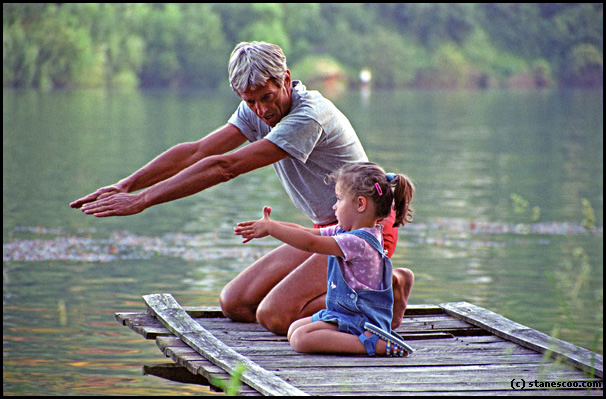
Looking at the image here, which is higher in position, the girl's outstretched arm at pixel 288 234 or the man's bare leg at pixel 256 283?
the girl's outstretched arm at pixel 288 234

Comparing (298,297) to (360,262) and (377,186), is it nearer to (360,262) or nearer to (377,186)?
(360,262)

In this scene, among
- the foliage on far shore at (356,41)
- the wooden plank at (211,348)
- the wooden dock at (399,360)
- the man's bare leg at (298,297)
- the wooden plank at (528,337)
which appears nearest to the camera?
the wooden plank at (211,348)

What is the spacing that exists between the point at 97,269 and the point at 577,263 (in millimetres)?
5583

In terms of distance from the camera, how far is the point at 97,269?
1061cm

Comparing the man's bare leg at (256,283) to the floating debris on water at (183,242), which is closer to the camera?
the man's bare leg at (256,283)

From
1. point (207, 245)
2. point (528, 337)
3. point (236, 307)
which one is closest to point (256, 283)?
point (236, 307)

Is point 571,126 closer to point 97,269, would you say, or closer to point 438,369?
point 97,269

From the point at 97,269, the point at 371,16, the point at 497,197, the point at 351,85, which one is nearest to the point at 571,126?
the point at 497,197

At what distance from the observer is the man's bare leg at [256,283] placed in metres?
5.75

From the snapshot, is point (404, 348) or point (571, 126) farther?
point (571, 126)

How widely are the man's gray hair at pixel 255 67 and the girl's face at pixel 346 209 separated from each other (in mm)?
683

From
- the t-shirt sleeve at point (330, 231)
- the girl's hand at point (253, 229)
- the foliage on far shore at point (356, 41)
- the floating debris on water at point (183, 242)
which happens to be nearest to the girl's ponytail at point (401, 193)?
the t-shirt sleeve at point (330, 231)

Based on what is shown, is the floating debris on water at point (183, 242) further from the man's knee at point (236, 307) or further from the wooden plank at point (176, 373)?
the wooden plank at point (176, 373)

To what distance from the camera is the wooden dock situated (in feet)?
14.2
